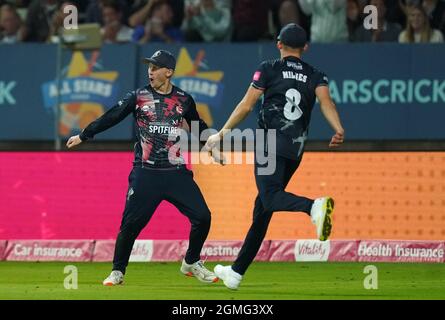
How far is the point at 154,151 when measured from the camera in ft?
45.2

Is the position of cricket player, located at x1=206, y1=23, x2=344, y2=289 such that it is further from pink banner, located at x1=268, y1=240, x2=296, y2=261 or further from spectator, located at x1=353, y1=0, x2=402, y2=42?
spectator, located at x1=353, y1=0, x2=402, y2=42

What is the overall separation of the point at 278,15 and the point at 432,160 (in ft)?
18.6

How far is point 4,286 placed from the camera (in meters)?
14.0

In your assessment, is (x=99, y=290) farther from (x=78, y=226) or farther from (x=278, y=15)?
(x=278, y=15)

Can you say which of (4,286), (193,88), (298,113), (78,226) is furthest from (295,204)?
(193,88)

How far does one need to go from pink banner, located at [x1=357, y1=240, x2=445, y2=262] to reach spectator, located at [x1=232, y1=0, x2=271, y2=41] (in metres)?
6.01

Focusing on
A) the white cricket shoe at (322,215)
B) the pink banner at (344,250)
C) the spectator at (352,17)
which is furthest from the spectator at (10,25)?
the white cricket shoe at (322,215)

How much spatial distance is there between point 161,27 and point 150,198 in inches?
392

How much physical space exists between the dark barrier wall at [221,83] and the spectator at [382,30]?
0.32m

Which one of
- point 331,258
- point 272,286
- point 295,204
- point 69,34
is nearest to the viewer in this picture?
point 295,204

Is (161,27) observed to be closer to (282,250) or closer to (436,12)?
(436,12)

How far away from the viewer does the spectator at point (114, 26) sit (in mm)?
23578

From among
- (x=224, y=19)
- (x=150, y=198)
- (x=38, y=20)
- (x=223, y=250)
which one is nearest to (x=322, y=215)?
(x=150, y=198)

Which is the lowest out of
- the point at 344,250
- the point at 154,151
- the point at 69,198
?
the point at 344,250
